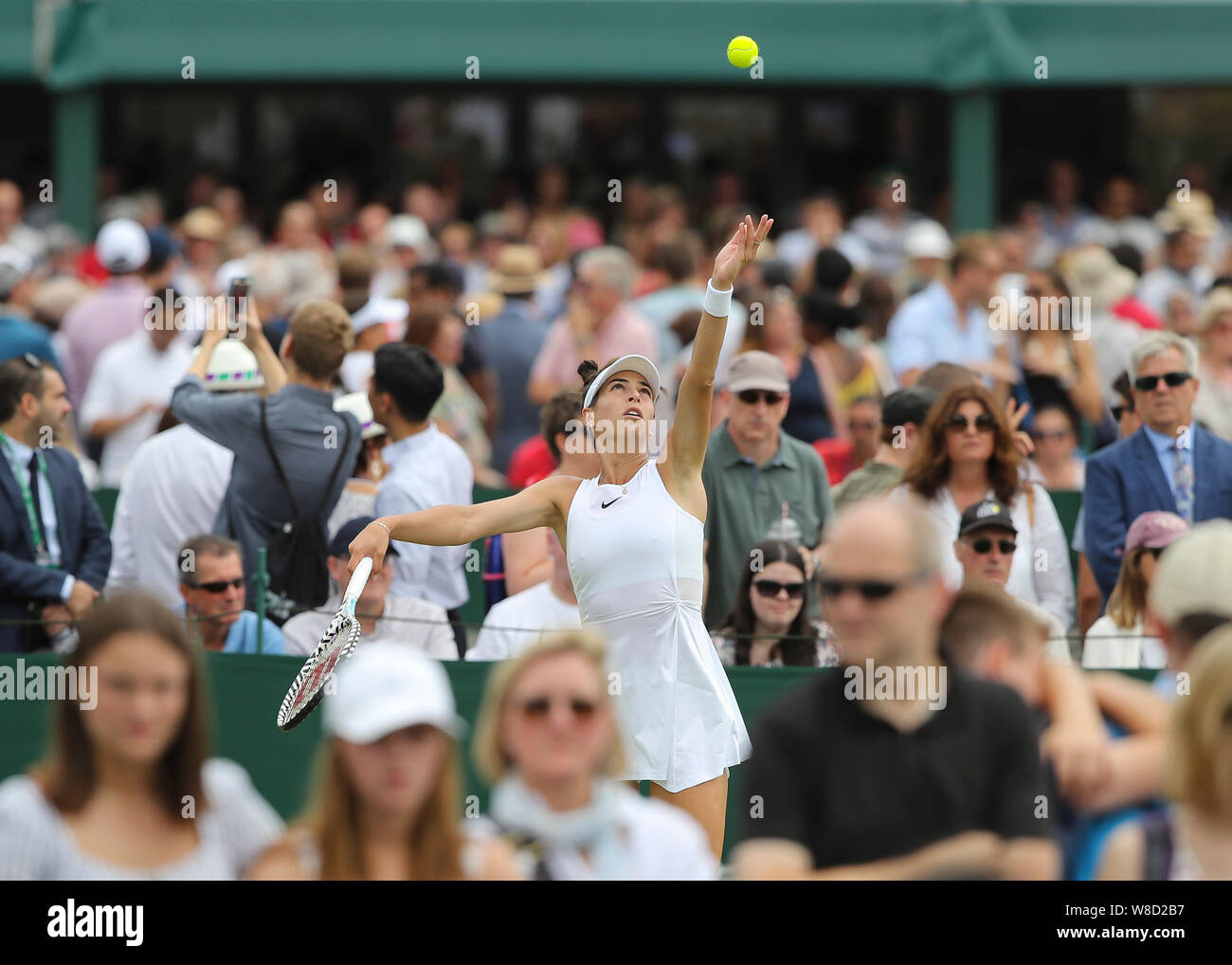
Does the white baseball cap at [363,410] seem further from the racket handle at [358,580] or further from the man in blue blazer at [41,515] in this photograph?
the racket handle at [358,580]

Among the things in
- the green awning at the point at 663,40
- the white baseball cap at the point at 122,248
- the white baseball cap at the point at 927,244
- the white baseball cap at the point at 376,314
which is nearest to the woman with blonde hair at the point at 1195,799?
the white baseball cap at the point at 376,314

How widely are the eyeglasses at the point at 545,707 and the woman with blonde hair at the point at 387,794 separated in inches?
6.1

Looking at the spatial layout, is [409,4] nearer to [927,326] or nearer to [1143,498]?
[927,326]

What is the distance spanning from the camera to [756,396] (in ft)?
24.0

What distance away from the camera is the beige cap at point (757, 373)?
24.0 ft

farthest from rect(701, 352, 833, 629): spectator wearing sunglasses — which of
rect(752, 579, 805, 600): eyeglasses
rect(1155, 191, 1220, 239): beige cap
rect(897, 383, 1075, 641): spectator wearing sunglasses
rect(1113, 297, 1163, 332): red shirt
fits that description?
rect(1155, 191, 1220, 239): beige cap

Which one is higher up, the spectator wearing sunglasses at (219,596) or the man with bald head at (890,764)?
the spectator wearing sunglasses at (219,596)

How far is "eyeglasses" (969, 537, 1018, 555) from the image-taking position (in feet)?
21.7

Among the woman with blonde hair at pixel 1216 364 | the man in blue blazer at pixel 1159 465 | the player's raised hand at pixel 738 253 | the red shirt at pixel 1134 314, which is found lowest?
the man in blue blazer at pixel 1159 465

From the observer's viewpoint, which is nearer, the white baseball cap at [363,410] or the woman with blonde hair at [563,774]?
the woman with blonde hair at [563,774]

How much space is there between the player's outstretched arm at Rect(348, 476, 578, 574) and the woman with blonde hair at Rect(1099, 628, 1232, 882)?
2369 mm

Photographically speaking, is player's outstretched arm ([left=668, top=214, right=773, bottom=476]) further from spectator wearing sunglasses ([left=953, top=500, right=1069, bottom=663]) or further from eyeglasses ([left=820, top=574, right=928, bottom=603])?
eyeglasses ([left=820, top=574, right=928, bottom=603])

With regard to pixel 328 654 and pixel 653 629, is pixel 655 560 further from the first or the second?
pixel 328 654

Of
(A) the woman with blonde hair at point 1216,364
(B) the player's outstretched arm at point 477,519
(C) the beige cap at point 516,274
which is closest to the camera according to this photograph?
(B) the player's outstretched arm at point 477,519
